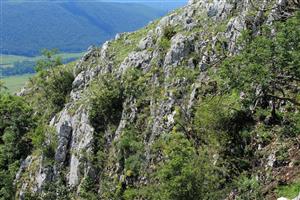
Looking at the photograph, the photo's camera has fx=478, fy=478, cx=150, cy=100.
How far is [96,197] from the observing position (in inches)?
2099

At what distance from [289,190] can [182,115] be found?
17.2m

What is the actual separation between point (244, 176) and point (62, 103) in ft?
139

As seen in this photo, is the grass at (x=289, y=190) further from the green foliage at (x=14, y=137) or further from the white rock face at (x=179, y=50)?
the green foliage at (x=14, y=137)

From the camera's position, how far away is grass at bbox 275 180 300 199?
3409cm

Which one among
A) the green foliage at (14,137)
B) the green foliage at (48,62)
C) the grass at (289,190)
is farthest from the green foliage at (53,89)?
the grass at (289,190)

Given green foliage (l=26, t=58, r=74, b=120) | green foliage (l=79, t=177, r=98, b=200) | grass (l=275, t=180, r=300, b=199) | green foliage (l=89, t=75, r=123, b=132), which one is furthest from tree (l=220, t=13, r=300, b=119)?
green foliage (l=26, t=58, r=74, b=120)

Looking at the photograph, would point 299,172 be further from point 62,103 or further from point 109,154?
point 62,103

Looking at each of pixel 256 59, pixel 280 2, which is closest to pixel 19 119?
pixel 280 2

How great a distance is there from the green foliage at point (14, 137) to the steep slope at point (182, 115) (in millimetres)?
2261

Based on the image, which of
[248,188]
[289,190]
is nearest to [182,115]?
[248,188]

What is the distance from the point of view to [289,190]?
1373 inches

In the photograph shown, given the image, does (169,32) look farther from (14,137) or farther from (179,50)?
(14,137)

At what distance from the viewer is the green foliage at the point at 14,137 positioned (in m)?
73.0

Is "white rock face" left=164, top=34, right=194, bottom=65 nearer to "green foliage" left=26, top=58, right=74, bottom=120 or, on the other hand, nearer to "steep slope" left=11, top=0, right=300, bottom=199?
"steep slope" left=11, top=0, right=300, bottom=199
